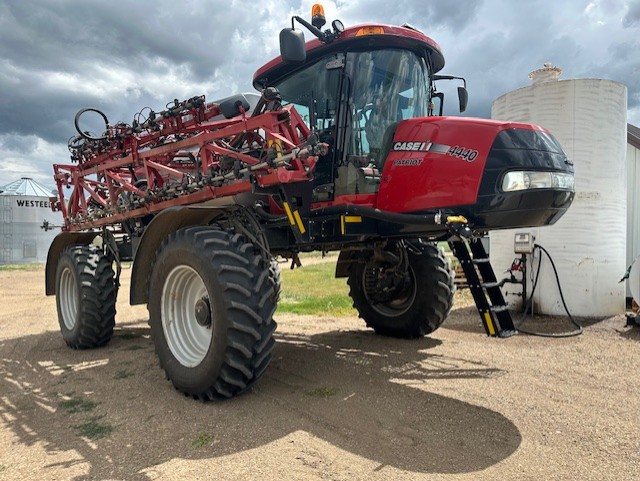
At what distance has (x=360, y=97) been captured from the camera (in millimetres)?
4508

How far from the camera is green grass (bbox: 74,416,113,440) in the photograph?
365 centimetres

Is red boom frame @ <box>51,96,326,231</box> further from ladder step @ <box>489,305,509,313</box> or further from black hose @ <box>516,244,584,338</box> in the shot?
black hose @ <box>516,244,584,338</box>

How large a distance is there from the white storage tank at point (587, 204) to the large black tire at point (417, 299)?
2.91m

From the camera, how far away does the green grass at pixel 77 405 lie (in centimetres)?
422

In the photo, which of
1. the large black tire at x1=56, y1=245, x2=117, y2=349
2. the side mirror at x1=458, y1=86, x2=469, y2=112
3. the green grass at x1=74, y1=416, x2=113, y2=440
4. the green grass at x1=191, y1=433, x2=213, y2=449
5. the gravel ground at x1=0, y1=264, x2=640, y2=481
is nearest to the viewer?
the gravel ground at x1=0, y1=264, x2=640, y2=481

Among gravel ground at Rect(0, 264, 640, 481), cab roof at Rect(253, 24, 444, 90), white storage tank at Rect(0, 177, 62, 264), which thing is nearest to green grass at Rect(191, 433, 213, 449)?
gravel ground at Rect(0, 264, 640, 481)

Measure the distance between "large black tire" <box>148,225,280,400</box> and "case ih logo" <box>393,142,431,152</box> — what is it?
1472 mm

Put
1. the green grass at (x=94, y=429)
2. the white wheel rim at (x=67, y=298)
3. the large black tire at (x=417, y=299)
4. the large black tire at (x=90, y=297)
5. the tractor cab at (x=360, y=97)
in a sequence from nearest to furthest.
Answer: the green grass at (x=94, y=429), the tractor cab at (x=360, y=97), the large black tire at (x=417, y=299), the large black tire at (x=90, y=297), the white wheel rim at (x=67, y=298)

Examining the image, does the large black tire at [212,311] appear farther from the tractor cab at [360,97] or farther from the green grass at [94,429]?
the tractor cab at [360,97]

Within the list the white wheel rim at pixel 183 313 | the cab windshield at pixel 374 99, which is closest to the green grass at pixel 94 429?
the white wheel rim at pixel 183 313

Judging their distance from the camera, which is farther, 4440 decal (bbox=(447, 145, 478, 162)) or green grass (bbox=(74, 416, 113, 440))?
4440 decal (bbox=(447, 145, 478, 162))

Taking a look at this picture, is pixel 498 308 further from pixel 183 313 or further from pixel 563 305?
pixel 563 305

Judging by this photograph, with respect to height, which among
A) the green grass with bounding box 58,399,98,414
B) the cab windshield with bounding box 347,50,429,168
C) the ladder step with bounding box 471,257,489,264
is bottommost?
the green grass with bounding box 58,399,98,414

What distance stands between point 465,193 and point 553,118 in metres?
5.25
